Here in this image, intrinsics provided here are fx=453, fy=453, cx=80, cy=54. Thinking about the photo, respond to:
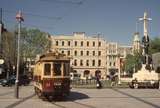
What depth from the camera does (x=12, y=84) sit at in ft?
205

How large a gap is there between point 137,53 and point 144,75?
148 ft

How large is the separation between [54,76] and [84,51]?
105m

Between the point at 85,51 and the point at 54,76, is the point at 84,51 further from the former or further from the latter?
the point at 54,76

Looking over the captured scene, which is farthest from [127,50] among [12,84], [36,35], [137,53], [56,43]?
[12,84]

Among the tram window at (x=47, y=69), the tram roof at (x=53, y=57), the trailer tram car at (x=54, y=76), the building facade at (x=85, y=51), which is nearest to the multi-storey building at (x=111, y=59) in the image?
the building facade at (x=85, y=51)

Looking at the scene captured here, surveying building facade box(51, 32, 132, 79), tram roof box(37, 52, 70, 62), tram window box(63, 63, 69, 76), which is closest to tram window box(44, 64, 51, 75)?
tram roof box(37, 52, 70, 62)

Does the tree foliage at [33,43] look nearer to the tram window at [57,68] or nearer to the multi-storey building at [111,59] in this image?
the multi-storey building at [111,59]

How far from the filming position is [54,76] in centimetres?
2941

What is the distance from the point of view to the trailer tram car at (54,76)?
29141 millimetres

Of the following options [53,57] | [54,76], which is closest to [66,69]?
[54,76]

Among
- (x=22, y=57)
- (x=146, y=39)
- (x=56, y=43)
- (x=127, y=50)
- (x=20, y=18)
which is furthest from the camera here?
(x=127, y=50)

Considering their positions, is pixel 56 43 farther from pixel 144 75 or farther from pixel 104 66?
pixel 144 75

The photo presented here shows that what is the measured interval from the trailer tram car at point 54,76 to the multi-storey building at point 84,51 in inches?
3919

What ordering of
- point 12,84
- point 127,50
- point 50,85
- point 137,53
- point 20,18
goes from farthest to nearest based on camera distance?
point 127,50 < point 137,53 < point 12,84 < point 20,18 < point 50,85
